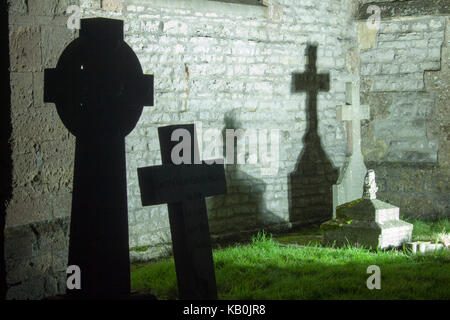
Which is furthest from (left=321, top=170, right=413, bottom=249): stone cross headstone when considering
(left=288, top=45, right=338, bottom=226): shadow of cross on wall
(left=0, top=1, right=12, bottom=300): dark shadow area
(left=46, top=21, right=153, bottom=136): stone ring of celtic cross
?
(left=0, top=1, right=12, bottom=300): dark shadow area

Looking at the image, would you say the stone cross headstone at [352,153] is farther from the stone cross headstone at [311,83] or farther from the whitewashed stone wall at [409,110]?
the whitewashed stone wall at [409,110]

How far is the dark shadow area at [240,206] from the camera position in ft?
27.8

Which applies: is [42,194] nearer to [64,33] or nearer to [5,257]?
[5,257]

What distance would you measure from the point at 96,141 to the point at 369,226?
13.1 feet

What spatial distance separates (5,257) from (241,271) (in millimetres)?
2453

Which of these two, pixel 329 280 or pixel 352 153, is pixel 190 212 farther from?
pixel 352 153

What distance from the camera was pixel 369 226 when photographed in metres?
7.15

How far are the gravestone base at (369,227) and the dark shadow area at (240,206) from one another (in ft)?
5.00

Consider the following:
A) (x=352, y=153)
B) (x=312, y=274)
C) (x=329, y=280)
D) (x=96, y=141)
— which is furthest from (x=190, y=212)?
(x=352, y=153)

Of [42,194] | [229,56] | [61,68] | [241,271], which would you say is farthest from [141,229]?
[61,68]

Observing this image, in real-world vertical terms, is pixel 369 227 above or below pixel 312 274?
above

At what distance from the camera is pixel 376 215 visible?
7109 millimetres

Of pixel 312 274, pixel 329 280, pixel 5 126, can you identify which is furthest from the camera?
pixel 312 274

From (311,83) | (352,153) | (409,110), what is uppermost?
(311,83)
